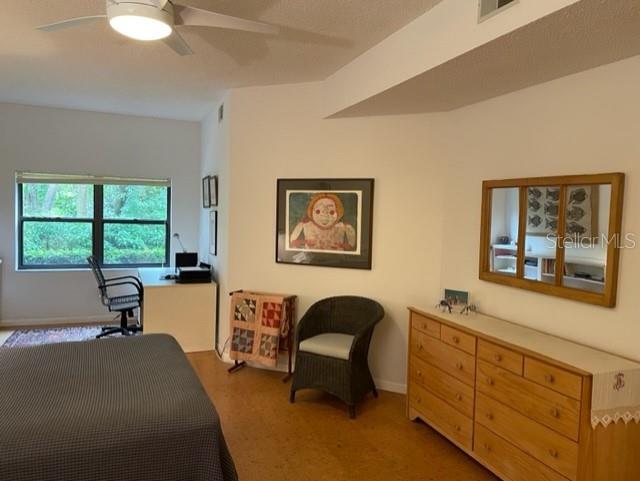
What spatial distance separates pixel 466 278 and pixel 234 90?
2691mm

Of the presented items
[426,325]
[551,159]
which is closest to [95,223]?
[426,325]

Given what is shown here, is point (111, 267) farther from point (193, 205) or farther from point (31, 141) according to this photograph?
point (31, 141)

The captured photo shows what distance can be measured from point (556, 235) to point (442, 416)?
133 centimetres

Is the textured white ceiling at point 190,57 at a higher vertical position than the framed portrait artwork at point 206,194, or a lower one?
higher

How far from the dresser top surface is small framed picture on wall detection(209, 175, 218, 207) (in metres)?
2.66

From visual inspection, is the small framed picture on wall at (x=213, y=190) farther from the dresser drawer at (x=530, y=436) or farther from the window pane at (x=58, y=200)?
the dresser drawer at (x=530, y=436)

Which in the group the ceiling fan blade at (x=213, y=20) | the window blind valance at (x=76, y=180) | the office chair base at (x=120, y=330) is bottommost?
the office chair base at (x=120, y=330)

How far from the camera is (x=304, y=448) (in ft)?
9.37

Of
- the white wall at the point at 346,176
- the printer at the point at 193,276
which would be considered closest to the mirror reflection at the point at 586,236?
the white wall at the point at 346,176

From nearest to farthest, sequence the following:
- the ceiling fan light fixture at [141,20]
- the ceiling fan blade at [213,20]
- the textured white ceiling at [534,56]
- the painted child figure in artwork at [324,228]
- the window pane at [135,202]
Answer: the textured white ceiling at [534,56] < the ceiling fan light fixture at [141,20] < the ceiling fan blade at [213,20] < the painted child figure in artwork at [324,228] < the window pane at [135,202]

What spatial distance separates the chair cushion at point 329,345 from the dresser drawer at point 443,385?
19.1 inches

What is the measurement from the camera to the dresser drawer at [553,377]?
204 cm

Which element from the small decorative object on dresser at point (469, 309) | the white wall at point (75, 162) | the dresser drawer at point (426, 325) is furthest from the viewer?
the white wall at point (75, 162)

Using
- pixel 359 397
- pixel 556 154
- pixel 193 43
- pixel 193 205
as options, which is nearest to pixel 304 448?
pixel 359 397
